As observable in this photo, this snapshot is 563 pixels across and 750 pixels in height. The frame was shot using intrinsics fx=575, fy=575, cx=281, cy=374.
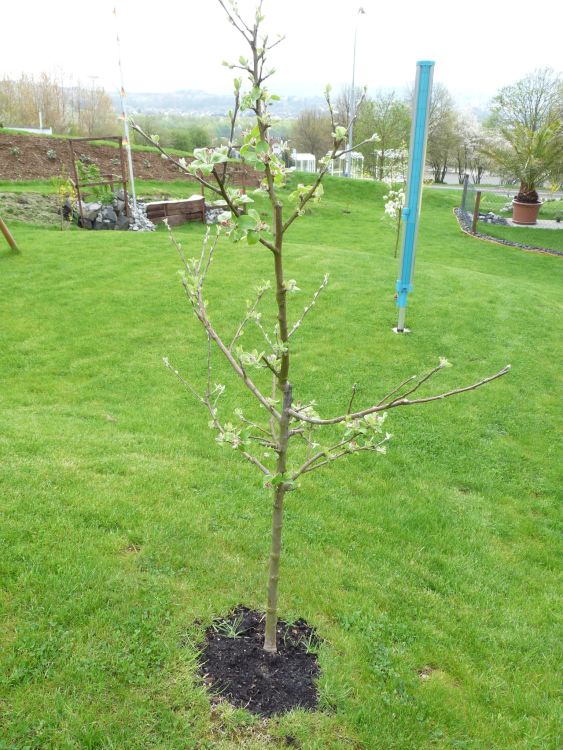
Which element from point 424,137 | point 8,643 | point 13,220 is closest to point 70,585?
point 8,643

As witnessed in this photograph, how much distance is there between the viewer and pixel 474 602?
3.83m

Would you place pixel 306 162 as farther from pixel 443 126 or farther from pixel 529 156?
pixel 529 156

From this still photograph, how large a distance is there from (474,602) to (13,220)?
1411cm

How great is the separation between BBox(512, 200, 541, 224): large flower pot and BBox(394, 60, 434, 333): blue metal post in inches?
694

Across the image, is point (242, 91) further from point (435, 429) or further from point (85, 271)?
point (85, 271)

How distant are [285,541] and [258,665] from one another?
1179mm

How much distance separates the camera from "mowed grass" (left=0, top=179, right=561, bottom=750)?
2.86 metres

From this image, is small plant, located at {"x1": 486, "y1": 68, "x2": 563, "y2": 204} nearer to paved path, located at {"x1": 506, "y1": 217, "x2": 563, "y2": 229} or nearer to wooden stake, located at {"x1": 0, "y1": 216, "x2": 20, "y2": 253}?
paved path, located at {"x1": 506, "y1": 217, "x2": 563, "y2": 229}

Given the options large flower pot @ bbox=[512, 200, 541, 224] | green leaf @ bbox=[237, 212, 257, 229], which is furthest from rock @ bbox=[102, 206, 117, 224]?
large flower pot @ bbox=[512, 200, 541, 224]

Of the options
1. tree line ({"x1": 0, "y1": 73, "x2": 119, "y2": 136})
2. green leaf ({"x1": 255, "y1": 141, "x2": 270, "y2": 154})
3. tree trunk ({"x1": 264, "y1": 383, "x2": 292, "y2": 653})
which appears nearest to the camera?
green leaf ({"x1": 255, "y1": 141, "x2": 270, "y2": 154})

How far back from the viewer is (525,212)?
912 inches

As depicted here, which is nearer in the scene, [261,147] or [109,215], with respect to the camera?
[261,147]

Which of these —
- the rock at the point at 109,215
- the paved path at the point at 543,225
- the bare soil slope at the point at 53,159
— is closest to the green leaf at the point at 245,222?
the rock at the point at 109,215

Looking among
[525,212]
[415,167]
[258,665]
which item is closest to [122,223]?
[415,167]
